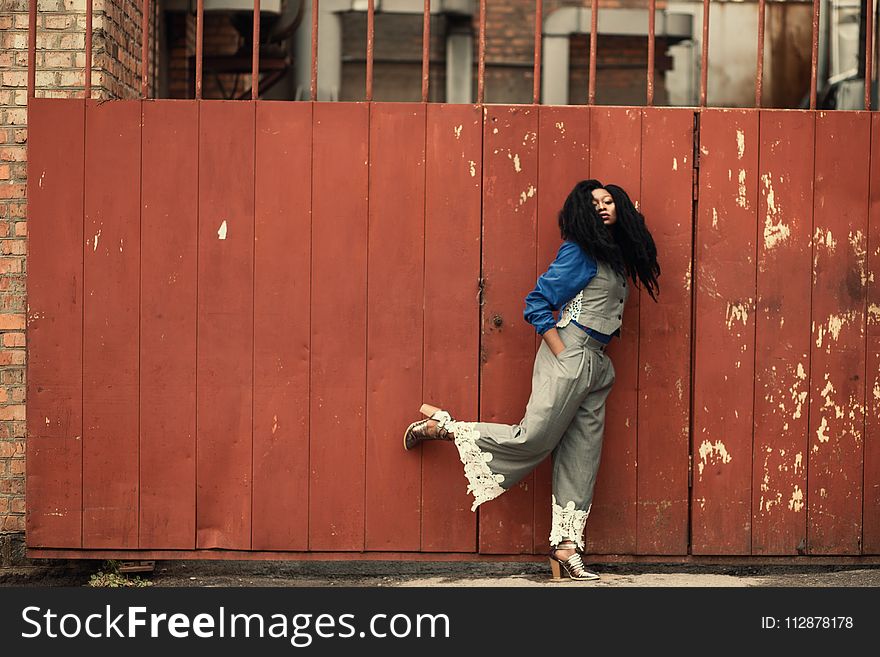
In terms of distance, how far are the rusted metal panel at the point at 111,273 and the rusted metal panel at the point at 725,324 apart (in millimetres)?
2471

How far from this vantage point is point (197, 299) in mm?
4770

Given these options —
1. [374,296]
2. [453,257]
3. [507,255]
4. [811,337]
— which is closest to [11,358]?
[374,296]

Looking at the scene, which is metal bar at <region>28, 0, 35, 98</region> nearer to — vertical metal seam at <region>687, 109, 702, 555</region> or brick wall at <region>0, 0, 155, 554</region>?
brick wall at <region>0, 0, 155, 554</region>

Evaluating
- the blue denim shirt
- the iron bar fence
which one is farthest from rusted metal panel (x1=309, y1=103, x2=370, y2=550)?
the blue denim shirt

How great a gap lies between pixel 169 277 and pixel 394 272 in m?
0.99

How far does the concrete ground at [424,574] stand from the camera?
4703mm

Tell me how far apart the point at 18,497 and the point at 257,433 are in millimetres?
1188

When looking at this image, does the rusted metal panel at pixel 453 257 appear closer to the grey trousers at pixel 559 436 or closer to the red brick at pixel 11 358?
the grey trousers at pixel 559 436

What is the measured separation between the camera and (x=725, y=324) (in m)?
4.79

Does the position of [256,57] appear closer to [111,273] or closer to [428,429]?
[111,273]

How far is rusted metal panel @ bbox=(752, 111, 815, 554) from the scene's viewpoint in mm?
4770

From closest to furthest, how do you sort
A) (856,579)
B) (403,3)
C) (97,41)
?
(856,579) < (97,41) < (403,3)

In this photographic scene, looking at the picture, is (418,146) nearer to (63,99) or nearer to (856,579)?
(63,99)

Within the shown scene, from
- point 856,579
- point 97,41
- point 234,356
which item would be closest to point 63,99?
point 97,41
